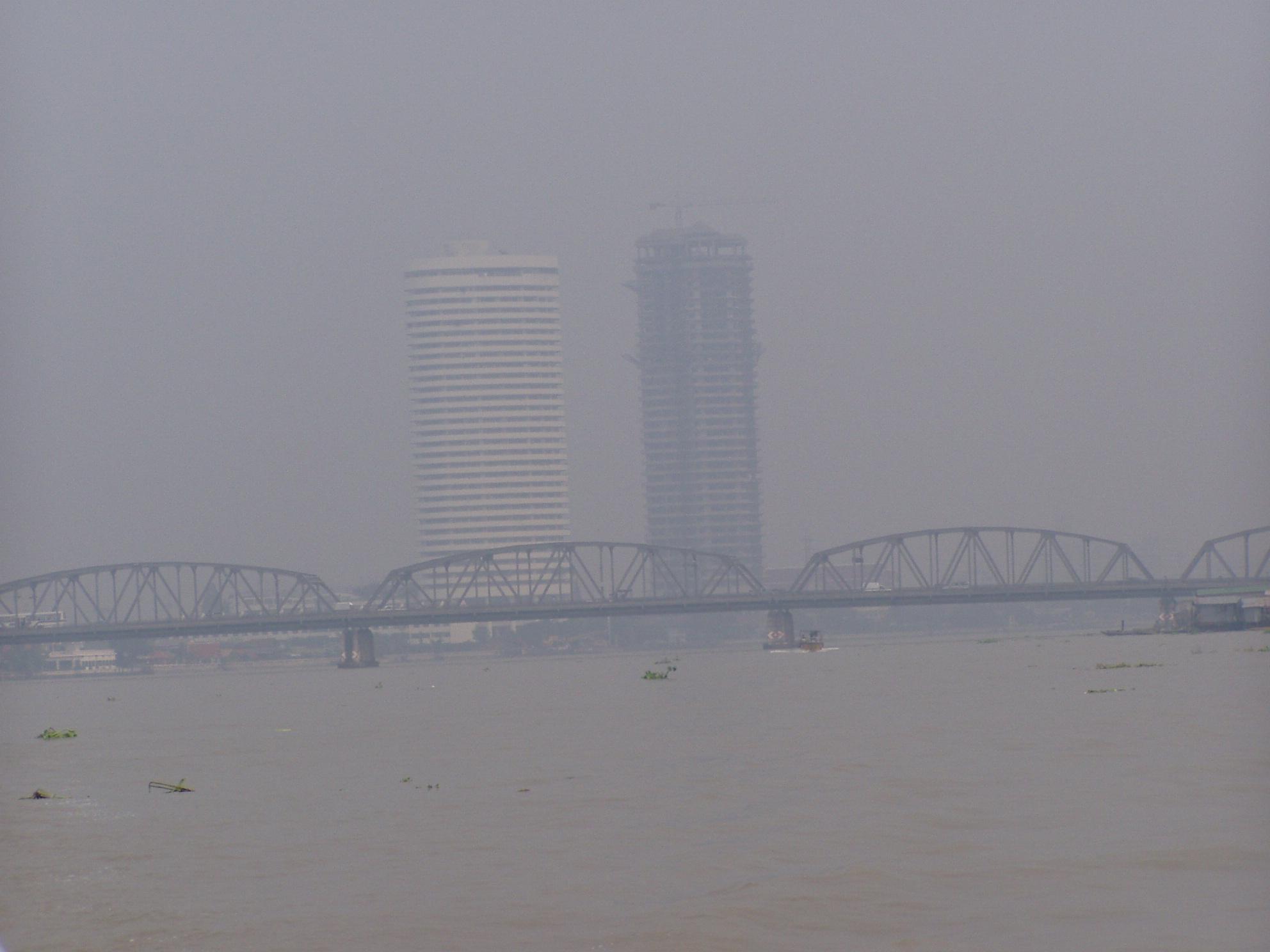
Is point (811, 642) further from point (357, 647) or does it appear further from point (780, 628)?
point (357, 647)

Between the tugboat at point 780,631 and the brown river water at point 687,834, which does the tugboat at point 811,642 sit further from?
the brown river water at point 687,834

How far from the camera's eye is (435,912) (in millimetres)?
21891

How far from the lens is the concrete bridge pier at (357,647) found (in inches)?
7313

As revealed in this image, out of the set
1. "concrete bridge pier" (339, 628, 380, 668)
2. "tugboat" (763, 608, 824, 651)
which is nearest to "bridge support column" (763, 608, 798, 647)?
"tugboat" (763, 608, 824, 651)

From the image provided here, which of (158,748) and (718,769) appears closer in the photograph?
(718,769)

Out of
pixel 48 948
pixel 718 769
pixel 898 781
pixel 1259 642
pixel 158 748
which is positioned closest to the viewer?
pixel 48 948

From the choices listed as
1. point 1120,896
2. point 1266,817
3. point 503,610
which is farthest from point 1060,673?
point 503,610

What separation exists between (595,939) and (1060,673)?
60931 millimetres

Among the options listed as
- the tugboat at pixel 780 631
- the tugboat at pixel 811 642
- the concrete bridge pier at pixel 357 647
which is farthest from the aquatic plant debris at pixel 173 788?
the tugboat at pixel 780 631

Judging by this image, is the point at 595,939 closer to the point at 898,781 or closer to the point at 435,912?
the point at 435,912

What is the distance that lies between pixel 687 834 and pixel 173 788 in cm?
1676

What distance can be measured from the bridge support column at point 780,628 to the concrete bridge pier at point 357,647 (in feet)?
144

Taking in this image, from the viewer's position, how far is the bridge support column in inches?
7431

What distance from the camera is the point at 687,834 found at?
89.5 feet
